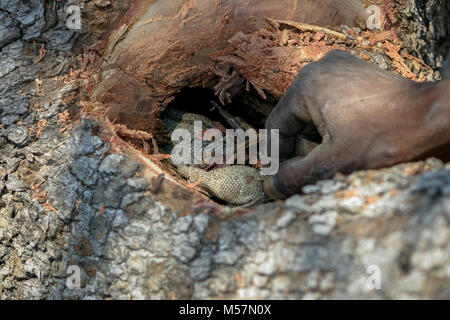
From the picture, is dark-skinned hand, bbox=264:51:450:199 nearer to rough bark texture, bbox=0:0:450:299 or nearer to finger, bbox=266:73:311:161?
finger, bbox=266:73:311:161

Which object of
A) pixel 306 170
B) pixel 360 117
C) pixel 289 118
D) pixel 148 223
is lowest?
pixel 148 223

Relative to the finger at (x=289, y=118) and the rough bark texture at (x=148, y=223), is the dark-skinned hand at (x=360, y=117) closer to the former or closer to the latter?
the finger at (x=289, y=118)

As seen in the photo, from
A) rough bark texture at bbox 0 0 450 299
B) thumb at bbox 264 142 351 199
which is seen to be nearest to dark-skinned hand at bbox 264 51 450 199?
thumb at bbox 264 142 351 199

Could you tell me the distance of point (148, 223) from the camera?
215 cm

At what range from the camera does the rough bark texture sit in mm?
1632

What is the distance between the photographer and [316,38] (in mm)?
3070

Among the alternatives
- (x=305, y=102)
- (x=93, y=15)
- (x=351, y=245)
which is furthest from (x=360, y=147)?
(x=93, y=15)

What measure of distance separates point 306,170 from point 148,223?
875 mm

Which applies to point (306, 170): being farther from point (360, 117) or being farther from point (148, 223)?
point (148, 223)

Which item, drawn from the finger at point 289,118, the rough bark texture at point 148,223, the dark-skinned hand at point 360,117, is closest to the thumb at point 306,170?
the dark-skinned hand at point 360,117

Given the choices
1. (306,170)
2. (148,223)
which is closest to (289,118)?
(306,170)

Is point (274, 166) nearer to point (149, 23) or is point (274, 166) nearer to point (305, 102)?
point (305, 102)

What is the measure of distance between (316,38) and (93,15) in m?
1.56

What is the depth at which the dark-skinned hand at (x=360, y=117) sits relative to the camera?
2.05 meters
